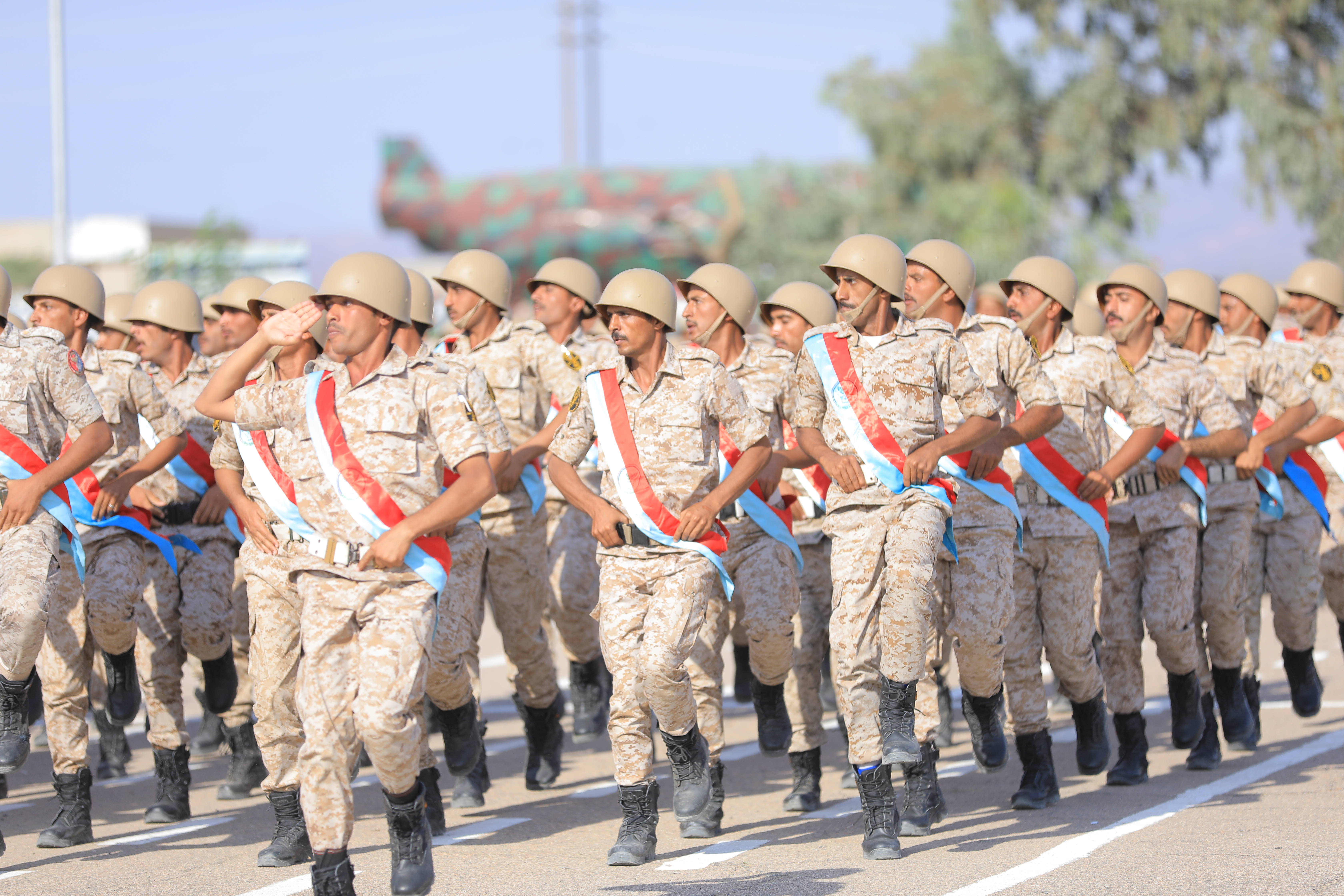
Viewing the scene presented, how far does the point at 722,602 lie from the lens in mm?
7719

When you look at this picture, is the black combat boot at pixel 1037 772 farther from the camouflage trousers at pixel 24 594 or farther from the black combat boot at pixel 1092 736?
the camouflage trousers at pixel 24 594

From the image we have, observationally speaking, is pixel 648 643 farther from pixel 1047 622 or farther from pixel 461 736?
pixel 1047 622

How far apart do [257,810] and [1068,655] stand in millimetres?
3979

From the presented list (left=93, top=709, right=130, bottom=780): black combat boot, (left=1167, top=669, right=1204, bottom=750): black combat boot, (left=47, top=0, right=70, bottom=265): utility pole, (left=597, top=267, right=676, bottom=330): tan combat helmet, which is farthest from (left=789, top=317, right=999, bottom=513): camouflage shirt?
(left=47, top=0, right=70, bottom=265): utility pole

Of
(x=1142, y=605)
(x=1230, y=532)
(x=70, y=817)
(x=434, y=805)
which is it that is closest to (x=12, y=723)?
(x=70, y=817)

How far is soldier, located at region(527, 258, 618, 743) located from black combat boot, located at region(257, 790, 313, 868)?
94.3 inches

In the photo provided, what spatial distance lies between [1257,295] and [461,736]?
5.52 m

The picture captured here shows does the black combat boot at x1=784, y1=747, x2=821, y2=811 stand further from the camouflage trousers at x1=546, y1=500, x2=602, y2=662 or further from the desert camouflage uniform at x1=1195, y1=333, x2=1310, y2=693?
the desert camouflage uniform at x1=1195, y1=333, x2=1310, y2=693

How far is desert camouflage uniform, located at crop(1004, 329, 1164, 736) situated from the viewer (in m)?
7.85

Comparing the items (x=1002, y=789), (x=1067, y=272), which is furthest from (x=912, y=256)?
(x=1002, y=789)

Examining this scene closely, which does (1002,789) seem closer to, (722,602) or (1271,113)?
(722,602)

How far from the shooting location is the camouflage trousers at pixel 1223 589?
8.89m

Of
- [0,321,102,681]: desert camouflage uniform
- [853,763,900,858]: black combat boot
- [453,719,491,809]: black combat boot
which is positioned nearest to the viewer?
[853,763,900,858]: black combat boot

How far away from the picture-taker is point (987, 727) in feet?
25.4
